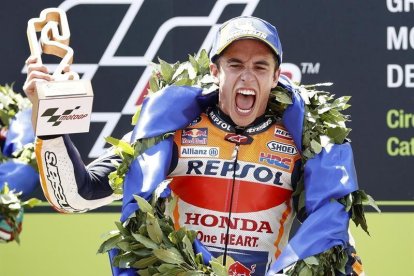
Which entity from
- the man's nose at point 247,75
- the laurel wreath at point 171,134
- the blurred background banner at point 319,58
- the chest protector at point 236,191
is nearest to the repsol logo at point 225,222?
the chest protector at point 236,191

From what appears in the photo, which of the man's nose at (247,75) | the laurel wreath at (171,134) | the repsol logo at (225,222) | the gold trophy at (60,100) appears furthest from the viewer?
the repsol logo at (225,222)

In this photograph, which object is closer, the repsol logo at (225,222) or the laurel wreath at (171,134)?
the laurel wreath at (171,134)

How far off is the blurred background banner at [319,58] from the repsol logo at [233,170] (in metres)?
1.96

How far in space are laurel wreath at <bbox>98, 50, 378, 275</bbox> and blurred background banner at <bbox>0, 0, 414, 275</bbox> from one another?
5.38ft

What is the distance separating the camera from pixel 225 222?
4.93 metres

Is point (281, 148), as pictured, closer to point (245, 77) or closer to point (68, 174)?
point (245, 77)

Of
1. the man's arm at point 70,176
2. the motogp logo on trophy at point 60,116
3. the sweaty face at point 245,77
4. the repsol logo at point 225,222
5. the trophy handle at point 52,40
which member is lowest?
the repsol logo at point 225,222

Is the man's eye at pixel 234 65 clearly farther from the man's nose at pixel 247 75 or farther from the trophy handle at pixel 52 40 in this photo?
the trophy handle at pixel 52 40

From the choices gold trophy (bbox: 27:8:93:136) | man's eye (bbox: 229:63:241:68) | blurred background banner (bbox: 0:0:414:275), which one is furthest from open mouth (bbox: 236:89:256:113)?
blurred background banner (bbox: 0:0:414:275)

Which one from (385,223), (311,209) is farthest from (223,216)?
(385,223)

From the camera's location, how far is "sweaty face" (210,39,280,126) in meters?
4.85

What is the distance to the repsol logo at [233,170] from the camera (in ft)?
16.3

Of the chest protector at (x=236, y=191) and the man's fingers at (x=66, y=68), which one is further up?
the man's fingers at (x=66, y=68)

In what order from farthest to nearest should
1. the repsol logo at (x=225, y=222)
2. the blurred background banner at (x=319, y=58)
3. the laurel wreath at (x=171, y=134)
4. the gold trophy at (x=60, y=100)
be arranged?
the blurred background banner at (x=319, y=58) → the repsol logo at (x=225, y=222) → the laurel wreath at (x=171, y=134) → the gold trophy at (x=60, y=100)
